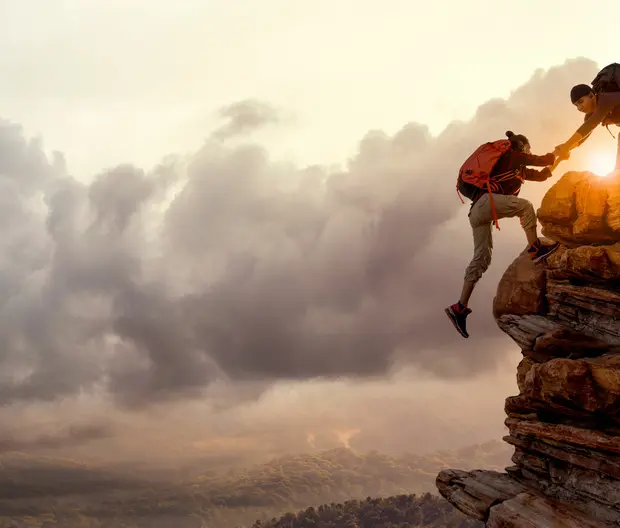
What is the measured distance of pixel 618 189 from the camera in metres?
27.2

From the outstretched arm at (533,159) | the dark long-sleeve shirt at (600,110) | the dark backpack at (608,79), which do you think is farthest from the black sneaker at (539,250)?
the dark backpack at (608,79)

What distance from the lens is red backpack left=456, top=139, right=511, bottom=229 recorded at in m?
24.5

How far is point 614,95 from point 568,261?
779 cm

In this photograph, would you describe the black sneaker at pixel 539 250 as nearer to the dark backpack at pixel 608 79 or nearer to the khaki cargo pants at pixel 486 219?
the khaki cargo pants at pixel 486 219

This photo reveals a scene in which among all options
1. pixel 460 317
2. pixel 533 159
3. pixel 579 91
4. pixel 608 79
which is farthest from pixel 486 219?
pixel 608 79

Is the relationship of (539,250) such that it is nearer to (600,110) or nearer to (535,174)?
(535,174)

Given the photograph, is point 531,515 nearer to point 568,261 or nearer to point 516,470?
point 516,470

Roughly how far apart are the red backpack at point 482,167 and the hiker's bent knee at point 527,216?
1.21m

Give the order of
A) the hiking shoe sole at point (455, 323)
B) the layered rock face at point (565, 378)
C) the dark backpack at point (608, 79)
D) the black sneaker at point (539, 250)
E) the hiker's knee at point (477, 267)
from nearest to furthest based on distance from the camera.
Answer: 1. the layered rock face at point (565, 378)
2. the black sneaker at point (539, 250)
3. the dark backpack at point (608, 79)
4. the hiker's knee at point (477, 267)
5. the hiking shoe sole at point (455, 323)

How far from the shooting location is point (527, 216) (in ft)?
80.9

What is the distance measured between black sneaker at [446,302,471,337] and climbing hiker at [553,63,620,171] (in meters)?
7.70

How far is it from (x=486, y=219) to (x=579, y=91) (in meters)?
6.85

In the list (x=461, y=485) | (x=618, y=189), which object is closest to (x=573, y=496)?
(x=461, y=485)

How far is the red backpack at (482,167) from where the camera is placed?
24.5 m
